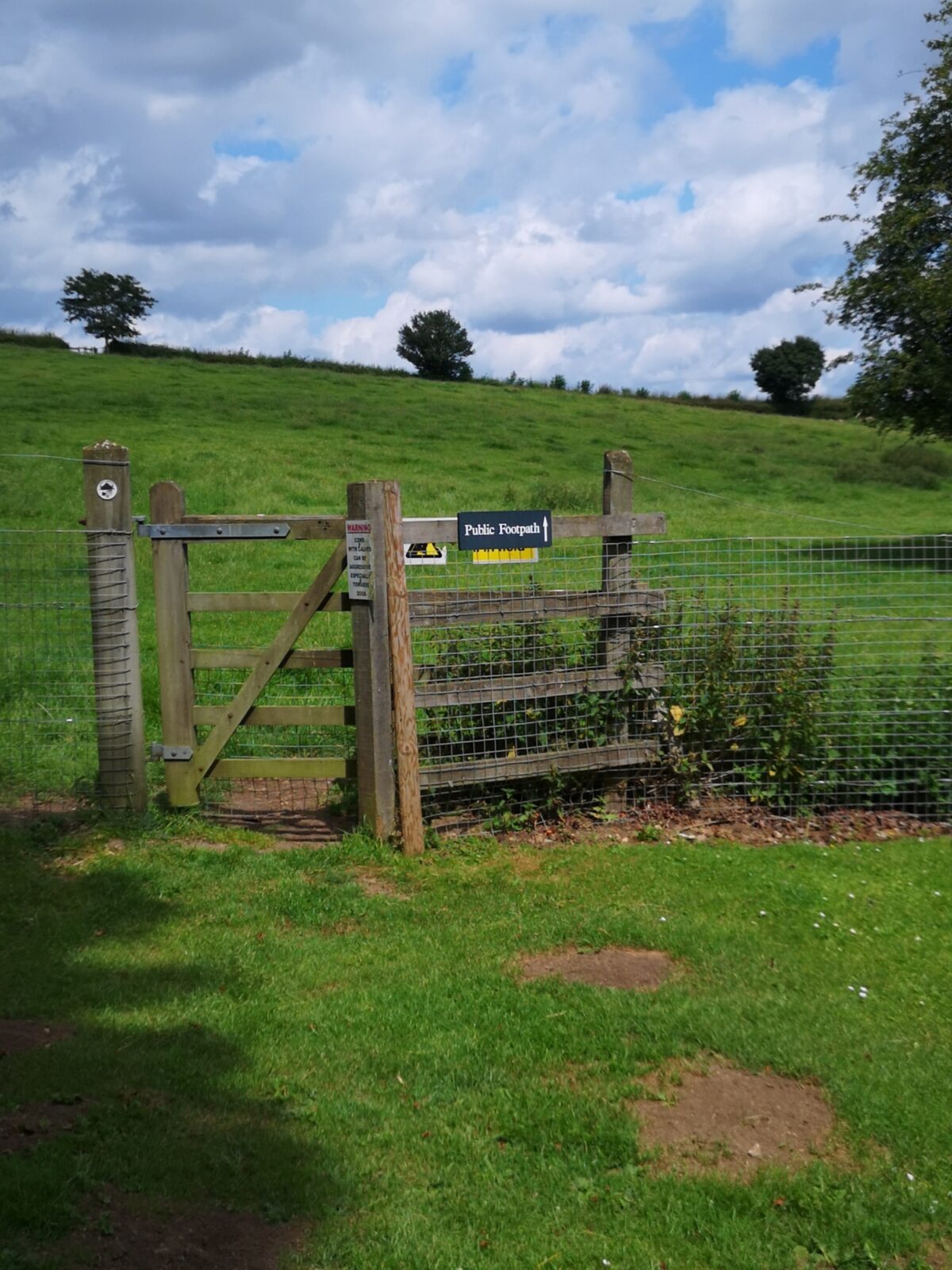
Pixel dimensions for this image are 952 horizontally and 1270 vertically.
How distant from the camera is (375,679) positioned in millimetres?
7254

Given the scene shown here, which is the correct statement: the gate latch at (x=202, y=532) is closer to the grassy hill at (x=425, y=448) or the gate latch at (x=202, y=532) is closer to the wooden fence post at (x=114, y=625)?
the wooden fence post at (x=114, y=625)

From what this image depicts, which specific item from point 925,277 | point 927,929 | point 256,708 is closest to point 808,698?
point 927,929

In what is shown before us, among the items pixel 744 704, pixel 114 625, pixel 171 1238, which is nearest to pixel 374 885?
pixel 114 625

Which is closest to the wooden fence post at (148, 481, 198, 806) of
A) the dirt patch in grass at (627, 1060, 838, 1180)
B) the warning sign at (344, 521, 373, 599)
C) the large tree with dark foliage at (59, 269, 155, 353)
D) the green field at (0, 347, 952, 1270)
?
the green field at (0, 347, 952, 1270)

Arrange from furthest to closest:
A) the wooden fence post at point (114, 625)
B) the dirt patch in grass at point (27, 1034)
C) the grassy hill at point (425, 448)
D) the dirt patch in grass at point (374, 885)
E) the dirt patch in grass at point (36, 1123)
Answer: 1. the grassy hill at point (425, 448)
2. the wooden fence post at point (114, 625)
3. the dirt patch in grass at point (374, 885)
4. the dirt patch in grass at point (27, 1034)
5. the dirt patch in grass at point (36, 1123)

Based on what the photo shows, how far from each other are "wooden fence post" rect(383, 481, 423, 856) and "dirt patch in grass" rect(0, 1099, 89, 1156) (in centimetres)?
327

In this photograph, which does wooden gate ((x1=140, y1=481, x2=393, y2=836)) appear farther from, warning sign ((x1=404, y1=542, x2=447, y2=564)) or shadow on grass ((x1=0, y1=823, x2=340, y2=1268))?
shadow on grass ((x1=0, y1=823, x2=340, y2=1268))

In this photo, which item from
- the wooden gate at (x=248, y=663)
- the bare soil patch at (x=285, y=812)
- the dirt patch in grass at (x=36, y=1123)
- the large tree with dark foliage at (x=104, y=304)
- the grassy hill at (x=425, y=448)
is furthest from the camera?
the large tree with dark foliage at (x=104, y=304)

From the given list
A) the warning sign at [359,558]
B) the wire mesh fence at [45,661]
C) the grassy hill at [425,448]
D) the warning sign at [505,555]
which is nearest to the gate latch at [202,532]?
the wire mesh fence at [45,661]

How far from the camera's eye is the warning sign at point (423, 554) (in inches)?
291

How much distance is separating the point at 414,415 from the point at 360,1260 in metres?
34.2

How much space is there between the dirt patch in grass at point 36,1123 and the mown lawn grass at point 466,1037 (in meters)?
0.06

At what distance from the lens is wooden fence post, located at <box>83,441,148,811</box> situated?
24.4ft

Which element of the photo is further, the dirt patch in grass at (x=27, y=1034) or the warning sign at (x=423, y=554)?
the warning sign at (x=423, y=554)
